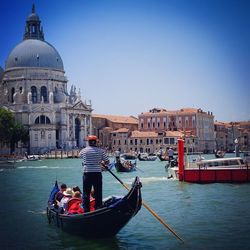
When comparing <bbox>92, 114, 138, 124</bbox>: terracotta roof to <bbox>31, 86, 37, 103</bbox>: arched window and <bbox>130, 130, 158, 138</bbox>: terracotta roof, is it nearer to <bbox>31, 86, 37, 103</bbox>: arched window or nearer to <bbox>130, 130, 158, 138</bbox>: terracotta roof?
<bbox>130, 130, 158, 138</bbox>: terracotta roof

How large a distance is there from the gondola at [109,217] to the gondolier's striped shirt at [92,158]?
39 centimetres

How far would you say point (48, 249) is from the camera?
5.21m

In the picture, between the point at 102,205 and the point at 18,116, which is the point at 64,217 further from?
the point at 18,116

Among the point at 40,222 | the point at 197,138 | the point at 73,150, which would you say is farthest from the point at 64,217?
the point at 197,138

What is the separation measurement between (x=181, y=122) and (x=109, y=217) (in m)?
41.0

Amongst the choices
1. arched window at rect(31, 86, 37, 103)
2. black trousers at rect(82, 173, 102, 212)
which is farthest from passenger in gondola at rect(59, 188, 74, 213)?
arched window at rect(31, 86, 37, 103)

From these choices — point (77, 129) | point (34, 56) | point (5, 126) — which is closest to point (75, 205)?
point (5, 126)

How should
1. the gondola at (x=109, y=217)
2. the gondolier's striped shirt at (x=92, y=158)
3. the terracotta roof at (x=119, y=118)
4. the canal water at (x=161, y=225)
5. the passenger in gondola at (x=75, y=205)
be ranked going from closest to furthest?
the gondola at (x=109, y=217) → the gondolier's striped shirt at (x=92, y=158) → the canal water at (x=161, y=225) → the passenger in gondola at (x=75, y=205) → the terracotta roof at (x=119, y=118)

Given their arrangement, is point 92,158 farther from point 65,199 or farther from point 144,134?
point 144,134

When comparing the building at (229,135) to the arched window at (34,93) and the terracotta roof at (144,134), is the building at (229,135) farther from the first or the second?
the arched window at (34,93)

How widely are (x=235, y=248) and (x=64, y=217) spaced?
71.8 inches

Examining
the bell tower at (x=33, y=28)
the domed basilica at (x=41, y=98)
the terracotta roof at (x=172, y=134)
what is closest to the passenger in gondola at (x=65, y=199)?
the domed basilica at (x=41, y=98)

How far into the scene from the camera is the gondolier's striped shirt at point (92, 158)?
5211mm

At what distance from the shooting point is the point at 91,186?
536cm
